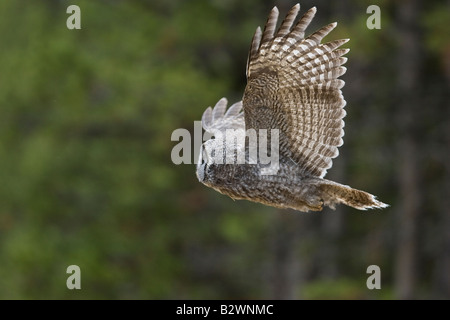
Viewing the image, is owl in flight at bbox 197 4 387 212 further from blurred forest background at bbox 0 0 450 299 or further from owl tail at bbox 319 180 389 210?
blurred forest background at bbox 0 0 450 299

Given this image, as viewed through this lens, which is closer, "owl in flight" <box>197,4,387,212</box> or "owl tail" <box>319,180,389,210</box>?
"owl in flight" <box>197,4,387,212</box>

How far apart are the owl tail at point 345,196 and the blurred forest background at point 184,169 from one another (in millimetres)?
6426

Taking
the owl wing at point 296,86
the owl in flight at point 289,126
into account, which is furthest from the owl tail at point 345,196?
the owl wing at point 296,86

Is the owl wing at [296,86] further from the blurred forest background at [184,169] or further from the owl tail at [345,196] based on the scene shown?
the blurred forest background at [184,169]

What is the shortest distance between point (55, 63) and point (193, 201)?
13.5ft

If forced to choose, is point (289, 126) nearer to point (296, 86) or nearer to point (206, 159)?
point (296, 86)

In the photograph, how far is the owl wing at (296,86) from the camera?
6477 millimetres

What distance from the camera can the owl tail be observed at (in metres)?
6.66

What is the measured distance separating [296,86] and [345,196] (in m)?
0.97

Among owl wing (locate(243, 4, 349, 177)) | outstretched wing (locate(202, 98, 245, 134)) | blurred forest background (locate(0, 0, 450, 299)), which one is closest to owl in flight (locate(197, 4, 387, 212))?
owl wing (locate(243, 4, 349, 177))

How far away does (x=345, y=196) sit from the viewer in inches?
268

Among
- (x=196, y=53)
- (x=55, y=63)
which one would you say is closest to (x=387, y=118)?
(x=196, y=53)

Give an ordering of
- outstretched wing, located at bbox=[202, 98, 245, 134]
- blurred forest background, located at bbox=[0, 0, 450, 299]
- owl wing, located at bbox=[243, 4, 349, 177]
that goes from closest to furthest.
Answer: owl wing, located at bbox=[243, 4, 349, 177] → outstretched wing, located at bbox=[202, 98, 245, 134] → blurred forest background, located at bbox=[0, 0, 450, 299]

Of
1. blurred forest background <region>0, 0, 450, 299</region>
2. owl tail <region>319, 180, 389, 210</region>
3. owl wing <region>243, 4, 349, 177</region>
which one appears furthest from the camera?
blurred forest background <region>0, 0, 450, 299</region>
